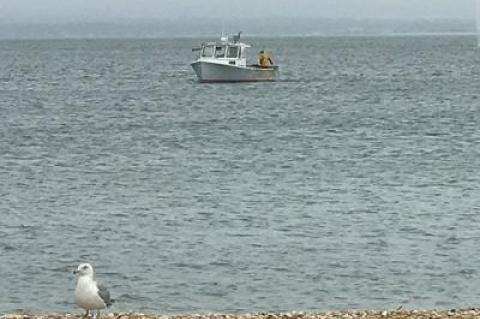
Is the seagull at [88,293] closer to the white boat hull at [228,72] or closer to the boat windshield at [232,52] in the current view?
the boat windshield at [232,52]

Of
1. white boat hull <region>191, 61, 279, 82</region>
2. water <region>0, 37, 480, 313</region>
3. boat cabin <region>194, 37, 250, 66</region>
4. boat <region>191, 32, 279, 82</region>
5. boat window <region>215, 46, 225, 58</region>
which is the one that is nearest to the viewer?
water <region>0, 37, 480, 313</region>

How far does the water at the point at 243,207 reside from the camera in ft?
66.7

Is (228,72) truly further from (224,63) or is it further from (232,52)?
(232,52)

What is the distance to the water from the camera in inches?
800

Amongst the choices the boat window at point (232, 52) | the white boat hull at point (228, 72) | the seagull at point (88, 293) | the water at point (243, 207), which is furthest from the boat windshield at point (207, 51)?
the seagull at point (88, 293)

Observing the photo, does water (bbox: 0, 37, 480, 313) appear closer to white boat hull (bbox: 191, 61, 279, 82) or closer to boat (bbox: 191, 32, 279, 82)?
boat (bbox: 191, 32, 279, 82)

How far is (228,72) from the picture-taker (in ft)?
238

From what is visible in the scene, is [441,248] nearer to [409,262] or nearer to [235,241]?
[409,262]

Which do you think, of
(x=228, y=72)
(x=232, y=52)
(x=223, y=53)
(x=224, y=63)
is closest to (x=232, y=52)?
(x=232, y=52)

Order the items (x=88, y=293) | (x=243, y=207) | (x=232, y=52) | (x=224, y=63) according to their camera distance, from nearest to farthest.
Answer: (x=88, y=293)
(x=243, y=207)
(x=232, y=52)
(x=224, y=63)

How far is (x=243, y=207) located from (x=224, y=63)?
44406 mm

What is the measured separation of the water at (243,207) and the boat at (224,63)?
9.67 m

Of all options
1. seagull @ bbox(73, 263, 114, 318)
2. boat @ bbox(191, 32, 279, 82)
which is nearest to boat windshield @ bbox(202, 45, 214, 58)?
boat @ bbox(191, 32, 279, 82)

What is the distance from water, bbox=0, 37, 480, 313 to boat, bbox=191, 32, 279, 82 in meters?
9.67
